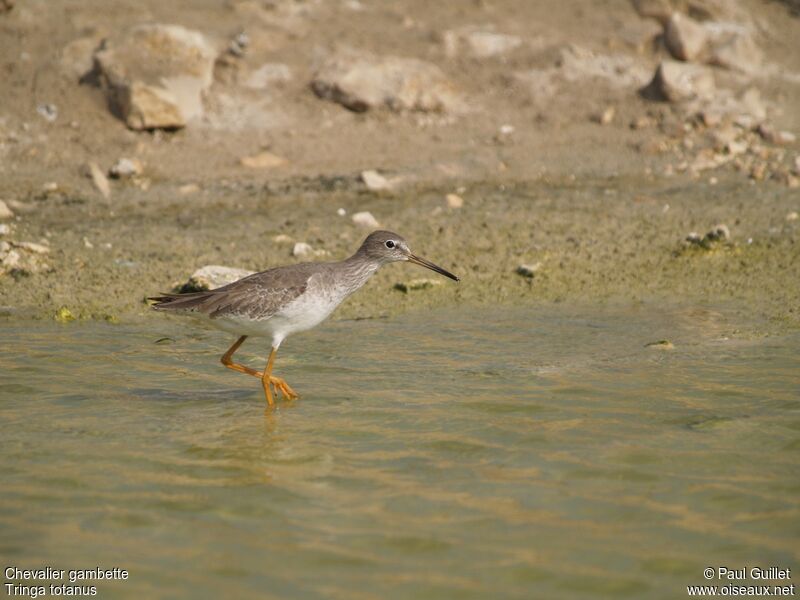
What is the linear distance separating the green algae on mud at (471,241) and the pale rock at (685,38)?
8.14ft

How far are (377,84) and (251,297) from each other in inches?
229

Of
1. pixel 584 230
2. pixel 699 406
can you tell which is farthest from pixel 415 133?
pixel 699 406

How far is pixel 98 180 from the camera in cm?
1216

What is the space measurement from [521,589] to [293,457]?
225cm

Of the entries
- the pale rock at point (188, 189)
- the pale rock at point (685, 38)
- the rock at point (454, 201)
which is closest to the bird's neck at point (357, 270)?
the rock at point (454, 201)

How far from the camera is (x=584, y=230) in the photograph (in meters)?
11.7

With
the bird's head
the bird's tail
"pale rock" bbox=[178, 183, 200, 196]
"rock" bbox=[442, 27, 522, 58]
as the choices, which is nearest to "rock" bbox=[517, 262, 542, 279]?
the bird's head

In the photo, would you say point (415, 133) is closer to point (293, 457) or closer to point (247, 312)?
point (247, 312)

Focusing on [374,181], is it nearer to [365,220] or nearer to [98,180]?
[365,220]

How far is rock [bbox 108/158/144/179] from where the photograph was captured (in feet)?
40.5

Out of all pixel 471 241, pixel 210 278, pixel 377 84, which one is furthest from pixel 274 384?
pixel 377 84

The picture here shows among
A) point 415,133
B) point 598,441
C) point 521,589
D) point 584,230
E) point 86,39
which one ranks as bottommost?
point 521,589

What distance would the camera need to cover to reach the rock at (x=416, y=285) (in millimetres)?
10734

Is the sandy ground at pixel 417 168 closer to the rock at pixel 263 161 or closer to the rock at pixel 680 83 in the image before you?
the rock at pixel 263 161
